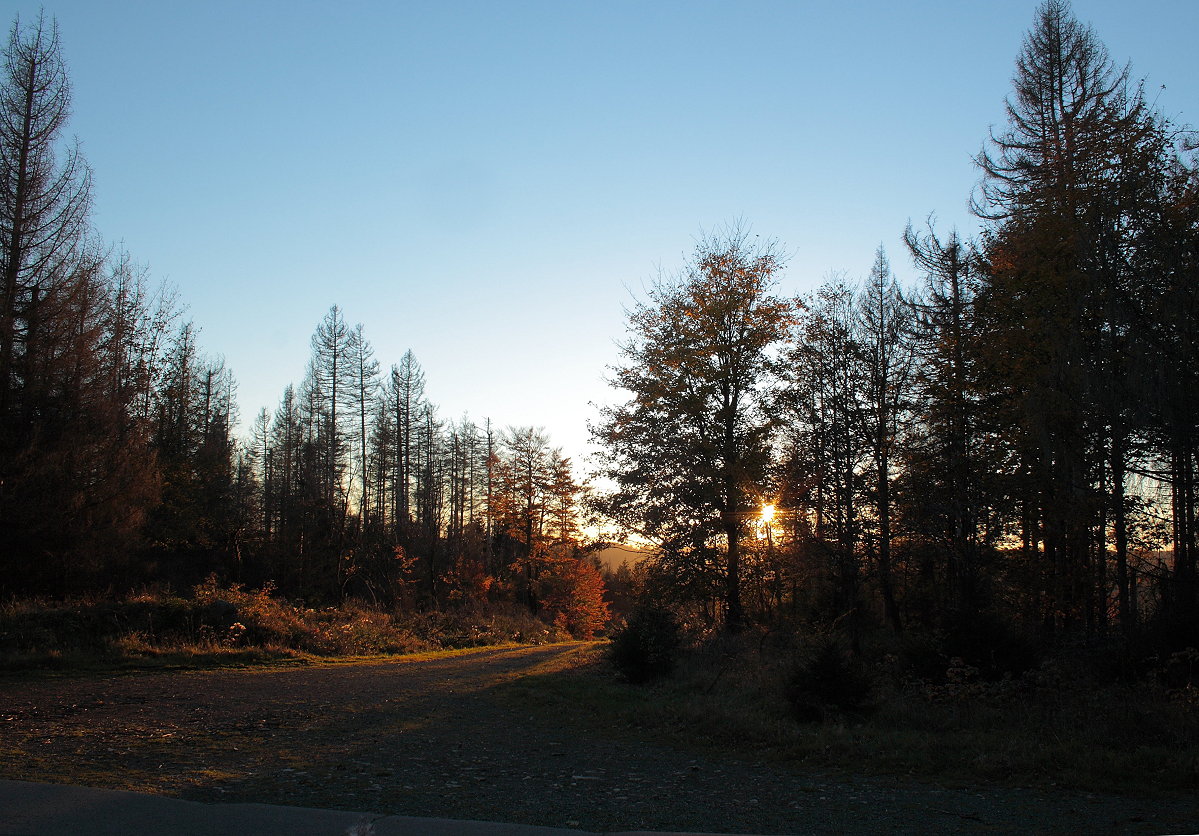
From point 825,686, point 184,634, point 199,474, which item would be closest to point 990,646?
point 825,686

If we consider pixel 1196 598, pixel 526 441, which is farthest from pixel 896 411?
pixel 526 441

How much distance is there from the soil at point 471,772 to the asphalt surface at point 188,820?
0.50 meters

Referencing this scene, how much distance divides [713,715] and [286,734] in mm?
5362

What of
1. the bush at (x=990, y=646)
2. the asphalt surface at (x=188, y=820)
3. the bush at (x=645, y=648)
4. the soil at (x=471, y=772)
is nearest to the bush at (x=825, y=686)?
the soil at (x=471, y=772)

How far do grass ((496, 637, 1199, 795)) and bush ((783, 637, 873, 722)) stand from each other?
5.5 inches

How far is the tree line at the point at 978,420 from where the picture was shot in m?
12.1

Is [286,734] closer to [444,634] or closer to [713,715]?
[713,715]

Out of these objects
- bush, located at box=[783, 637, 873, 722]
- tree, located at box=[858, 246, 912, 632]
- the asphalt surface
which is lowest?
bush, located at box=[783, 637, 873, 722]

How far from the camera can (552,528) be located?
1818 inches

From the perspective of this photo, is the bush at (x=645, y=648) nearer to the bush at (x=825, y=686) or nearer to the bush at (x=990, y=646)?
the bush at (x=825, y=686)

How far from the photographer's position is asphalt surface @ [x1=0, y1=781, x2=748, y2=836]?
4.99m

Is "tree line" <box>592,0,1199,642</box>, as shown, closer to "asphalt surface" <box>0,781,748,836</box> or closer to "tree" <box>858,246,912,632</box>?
"tree" <box>858,246,912,632</box>

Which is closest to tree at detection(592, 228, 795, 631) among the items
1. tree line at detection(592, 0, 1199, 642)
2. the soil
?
tree line at detection(592, 0, 1199, 642)

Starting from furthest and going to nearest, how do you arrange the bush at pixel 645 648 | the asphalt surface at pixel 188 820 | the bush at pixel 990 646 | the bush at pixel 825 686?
the bush at pixel 645 648
the bush at pixel 990 646
the bush at pixel 825 686
the asphalt surface at pixel 188 820
